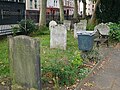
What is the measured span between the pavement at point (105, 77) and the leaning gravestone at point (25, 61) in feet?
5.33

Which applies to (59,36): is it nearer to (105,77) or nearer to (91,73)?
(91,73)

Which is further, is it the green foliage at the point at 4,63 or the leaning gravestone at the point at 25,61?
the green foliage at the point at 4,63

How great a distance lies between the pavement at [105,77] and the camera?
6865mm

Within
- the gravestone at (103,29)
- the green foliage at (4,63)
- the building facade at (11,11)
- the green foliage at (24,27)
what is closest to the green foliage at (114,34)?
the gravestone at (103,29)

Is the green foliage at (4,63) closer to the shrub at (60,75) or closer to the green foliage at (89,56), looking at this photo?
the shrub at (60,75)

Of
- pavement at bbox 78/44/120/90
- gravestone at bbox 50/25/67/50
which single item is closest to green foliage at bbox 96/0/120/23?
gravestone at bbox 50/25/67/50

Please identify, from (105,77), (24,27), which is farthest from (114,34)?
(105,77)

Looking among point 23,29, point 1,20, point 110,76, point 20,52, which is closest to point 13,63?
point 20,52

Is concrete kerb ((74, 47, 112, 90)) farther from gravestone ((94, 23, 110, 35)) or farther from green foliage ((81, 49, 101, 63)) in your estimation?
gravestone ((94, 23, 110, 35))

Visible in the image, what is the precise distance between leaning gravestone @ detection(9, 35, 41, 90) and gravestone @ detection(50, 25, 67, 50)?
5.97 metres

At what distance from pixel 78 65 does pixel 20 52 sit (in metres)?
2.82

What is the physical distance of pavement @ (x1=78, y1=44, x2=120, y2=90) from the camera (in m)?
6.87

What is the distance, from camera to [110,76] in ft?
26.0

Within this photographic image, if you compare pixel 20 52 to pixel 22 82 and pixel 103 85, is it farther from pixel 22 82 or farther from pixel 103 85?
pixel 103 85
